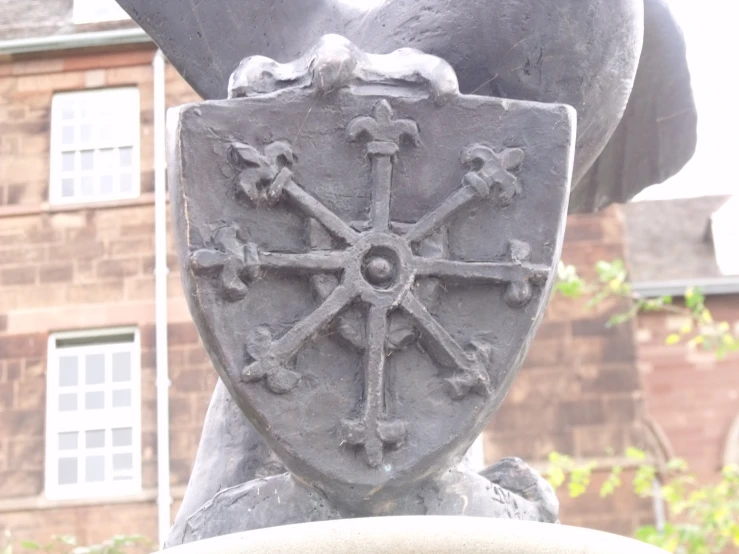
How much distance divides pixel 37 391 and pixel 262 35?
1109 cm

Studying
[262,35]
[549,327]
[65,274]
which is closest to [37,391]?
[65,274]

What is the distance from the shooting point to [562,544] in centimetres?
149

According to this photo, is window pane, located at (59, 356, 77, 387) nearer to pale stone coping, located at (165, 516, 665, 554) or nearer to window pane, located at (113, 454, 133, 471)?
window pane, located at (113, 454, 133, 471)

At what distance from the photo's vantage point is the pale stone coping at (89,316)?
12688 mm

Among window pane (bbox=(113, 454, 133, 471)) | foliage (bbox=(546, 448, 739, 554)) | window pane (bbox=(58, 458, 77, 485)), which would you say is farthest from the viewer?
window pane (bbox=(58, 458, 77, 485))

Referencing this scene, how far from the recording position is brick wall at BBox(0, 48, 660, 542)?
12.2 metres

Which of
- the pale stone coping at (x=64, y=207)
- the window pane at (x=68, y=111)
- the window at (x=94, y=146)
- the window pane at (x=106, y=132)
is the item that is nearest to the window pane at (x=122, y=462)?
Answer: the pale stone coping at (x=64, y=207)

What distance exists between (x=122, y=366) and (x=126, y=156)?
1.85 meters

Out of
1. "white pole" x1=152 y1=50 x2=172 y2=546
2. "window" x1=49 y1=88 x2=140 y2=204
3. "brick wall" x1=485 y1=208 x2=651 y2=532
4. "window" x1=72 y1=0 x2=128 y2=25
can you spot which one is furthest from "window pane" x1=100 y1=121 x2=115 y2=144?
"brick wall" x1=485 y1=208 x2=651 y2=532

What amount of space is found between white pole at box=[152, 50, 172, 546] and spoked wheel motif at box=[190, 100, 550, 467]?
10.3 m

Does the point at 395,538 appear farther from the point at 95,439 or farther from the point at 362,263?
the point at 95,439

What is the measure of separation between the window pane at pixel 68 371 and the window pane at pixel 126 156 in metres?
1.72

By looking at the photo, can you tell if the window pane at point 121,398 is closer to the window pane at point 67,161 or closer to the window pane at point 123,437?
the window pane at point 123,437

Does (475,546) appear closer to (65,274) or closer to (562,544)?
(562,544)
